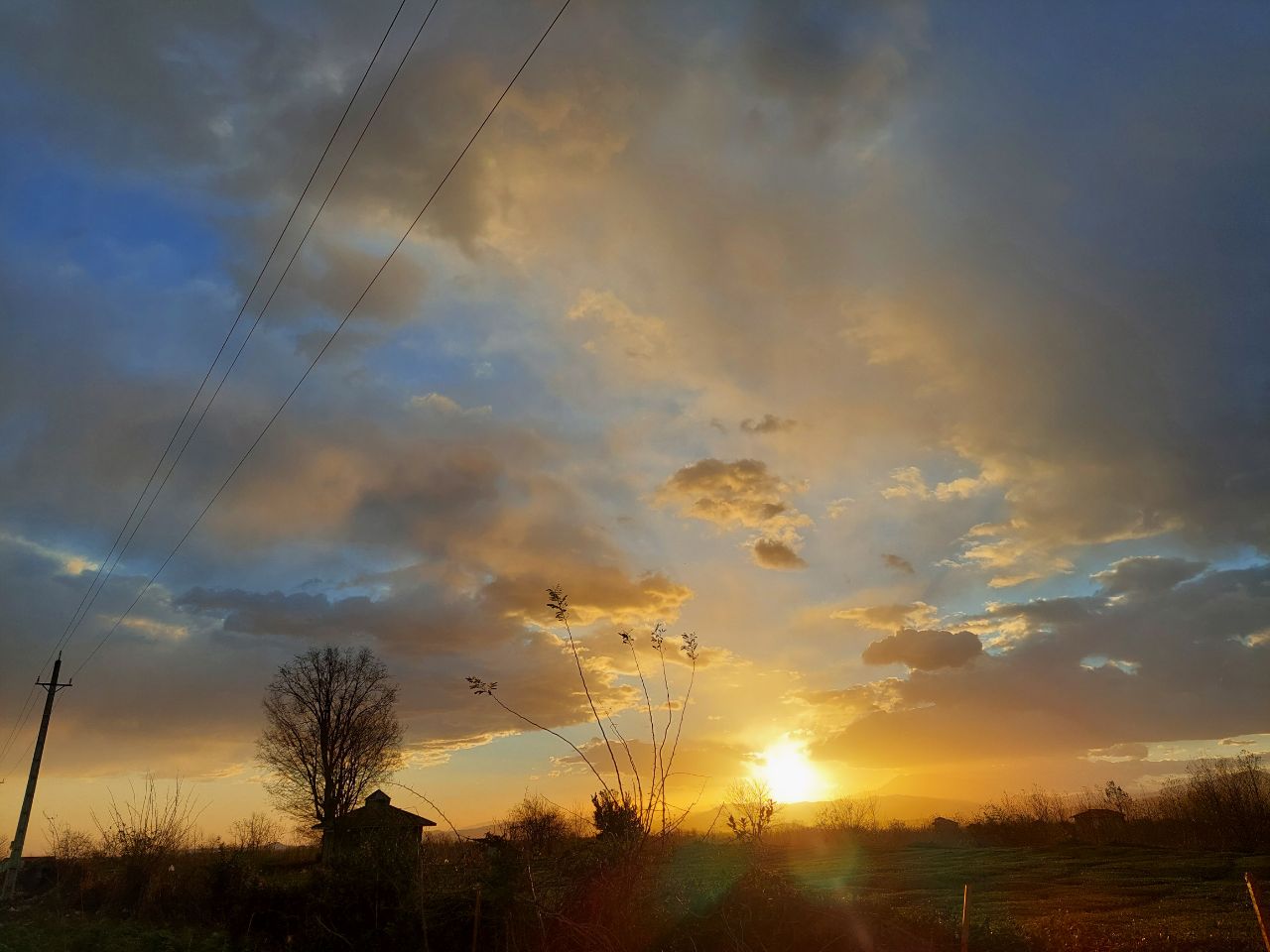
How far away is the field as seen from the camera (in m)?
11.1

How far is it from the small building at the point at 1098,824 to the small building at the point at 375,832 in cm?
4063

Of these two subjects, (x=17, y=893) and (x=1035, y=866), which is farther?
(x=1035, y=866)

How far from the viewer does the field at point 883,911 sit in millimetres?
11078

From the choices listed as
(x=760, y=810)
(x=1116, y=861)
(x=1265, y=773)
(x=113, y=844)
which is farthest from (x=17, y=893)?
Result: (x=1265, y=773)

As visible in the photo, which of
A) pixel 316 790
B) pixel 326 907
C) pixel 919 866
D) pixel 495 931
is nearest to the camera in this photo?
pixel 495 931

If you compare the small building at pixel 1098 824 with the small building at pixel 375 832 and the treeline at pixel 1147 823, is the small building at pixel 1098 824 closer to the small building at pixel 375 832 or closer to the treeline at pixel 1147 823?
the treeline at pixel 1147 823

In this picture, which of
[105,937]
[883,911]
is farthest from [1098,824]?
[105,937]

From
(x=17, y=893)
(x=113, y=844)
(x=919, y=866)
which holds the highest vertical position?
(x=113, y=844)

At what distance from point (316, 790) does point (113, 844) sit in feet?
83.6

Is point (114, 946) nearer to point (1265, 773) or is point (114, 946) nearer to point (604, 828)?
point (604, 828)

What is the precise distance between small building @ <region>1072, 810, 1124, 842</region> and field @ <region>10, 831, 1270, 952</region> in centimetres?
816

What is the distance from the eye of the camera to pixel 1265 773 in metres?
48.3

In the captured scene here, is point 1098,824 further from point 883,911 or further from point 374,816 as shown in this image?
point 883,911

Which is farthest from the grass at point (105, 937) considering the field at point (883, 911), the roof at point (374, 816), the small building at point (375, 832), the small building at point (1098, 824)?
the small building at point (1098, 824)
